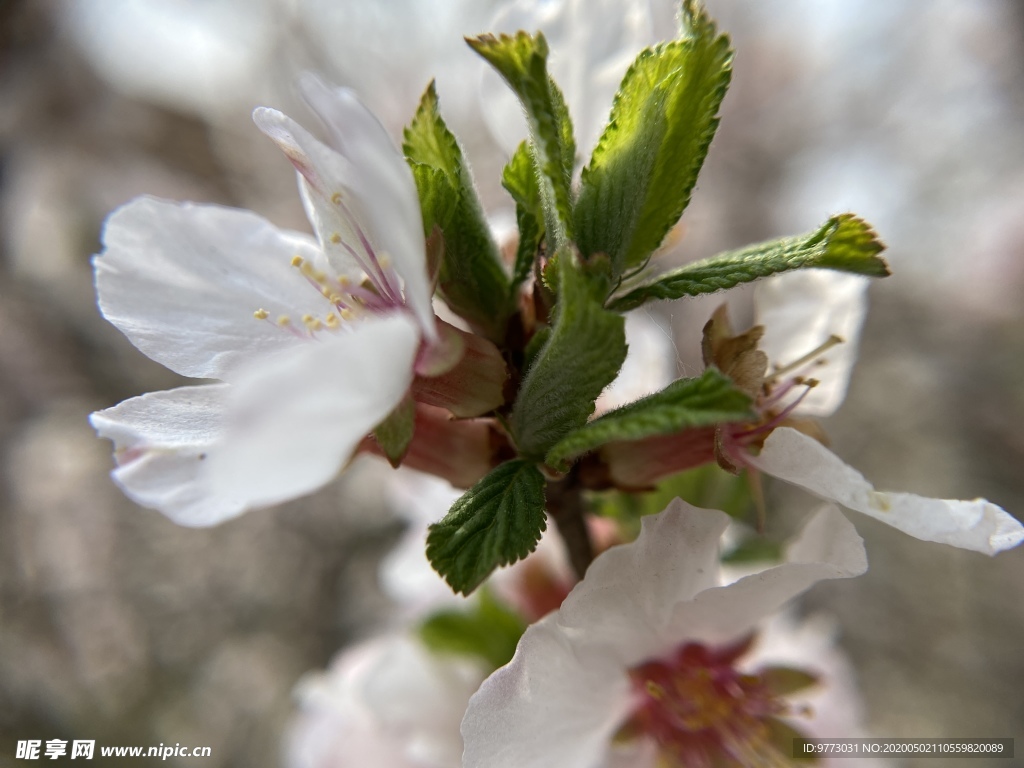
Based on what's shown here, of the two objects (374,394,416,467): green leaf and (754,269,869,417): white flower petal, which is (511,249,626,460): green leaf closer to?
(374,394,416,467): green leaf

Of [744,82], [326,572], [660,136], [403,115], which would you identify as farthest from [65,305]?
[744,82]

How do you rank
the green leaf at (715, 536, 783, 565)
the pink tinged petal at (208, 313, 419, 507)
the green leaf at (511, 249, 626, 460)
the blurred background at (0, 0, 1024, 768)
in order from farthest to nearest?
the blurred background at (0, 0, 1024, 768)
the green leaf at (715, 536, 783, 565)
the green leaf at (511, 249, 626, 460)
the pink tinged petal at (208, 313, 419, 507)

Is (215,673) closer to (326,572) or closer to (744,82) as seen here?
(326,572)

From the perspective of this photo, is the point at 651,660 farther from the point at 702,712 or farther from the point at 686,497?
the point at 686,497

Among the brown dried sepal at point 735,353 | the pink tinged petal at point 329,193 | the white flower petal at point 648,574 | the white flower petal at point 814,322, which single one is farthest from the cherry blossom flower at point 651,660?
the pink tinged petal at point 329,193

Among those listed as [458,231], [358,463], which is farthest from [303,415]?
[358,463]

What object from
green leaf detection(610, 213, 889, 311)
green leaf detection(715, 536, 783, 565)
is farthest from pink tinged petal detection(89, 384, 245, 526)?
green leaf detection(715, 536, 783, 565)
